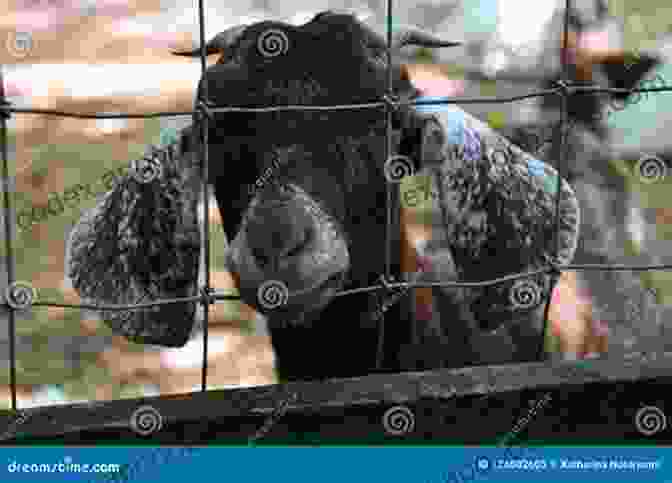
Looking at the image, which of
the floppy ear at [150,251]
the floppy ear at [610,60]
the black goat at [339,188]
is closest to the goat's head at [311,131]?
the black goat at [339,188]

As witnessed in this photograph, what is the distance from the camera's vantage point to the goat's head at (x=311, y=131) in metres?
2.85

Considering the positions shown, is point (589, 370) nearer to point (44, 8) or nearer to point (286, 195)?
point (286, 195)

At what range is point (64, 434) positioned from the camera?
7.09 feet

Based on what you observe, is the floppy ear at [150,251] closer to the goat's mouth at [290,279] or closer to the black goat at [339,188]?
the black goat at [339,188]

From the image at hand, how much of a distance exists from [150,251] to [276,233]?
67cm

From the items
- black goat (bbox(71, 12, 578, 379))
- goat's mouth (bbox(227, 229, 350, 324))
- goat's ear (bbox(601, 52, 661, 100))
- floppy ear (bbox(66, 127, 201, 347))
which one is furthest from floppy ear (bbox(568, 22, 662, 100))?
goat's mouth (bbox(227, 229, 350, 324))

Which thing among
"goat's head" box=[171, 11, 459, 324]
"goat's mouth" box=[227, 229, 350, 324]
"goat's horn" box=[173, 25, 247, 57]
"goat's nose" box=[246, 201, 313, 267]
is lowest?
"goat's mouth" box=[227, 229, 350, 324]

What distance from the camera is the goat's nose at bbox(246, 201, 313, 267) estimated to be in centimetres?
253

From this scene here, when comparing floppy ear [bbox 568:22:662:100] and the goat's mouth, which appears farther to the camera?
floppy ear [bbox 568:22:662:100]

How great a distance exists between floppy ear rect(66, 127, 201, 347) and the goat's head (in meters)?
0.11

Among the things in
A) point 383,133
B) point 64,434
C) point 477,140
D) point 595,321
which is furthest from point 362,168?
point 595,321

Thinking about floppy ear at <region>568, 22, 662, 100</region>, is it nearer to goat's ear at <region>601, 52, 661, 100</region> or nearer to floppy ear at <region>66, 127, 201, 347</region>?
goat's ear at <region>601, 52, 661, 100</region>
